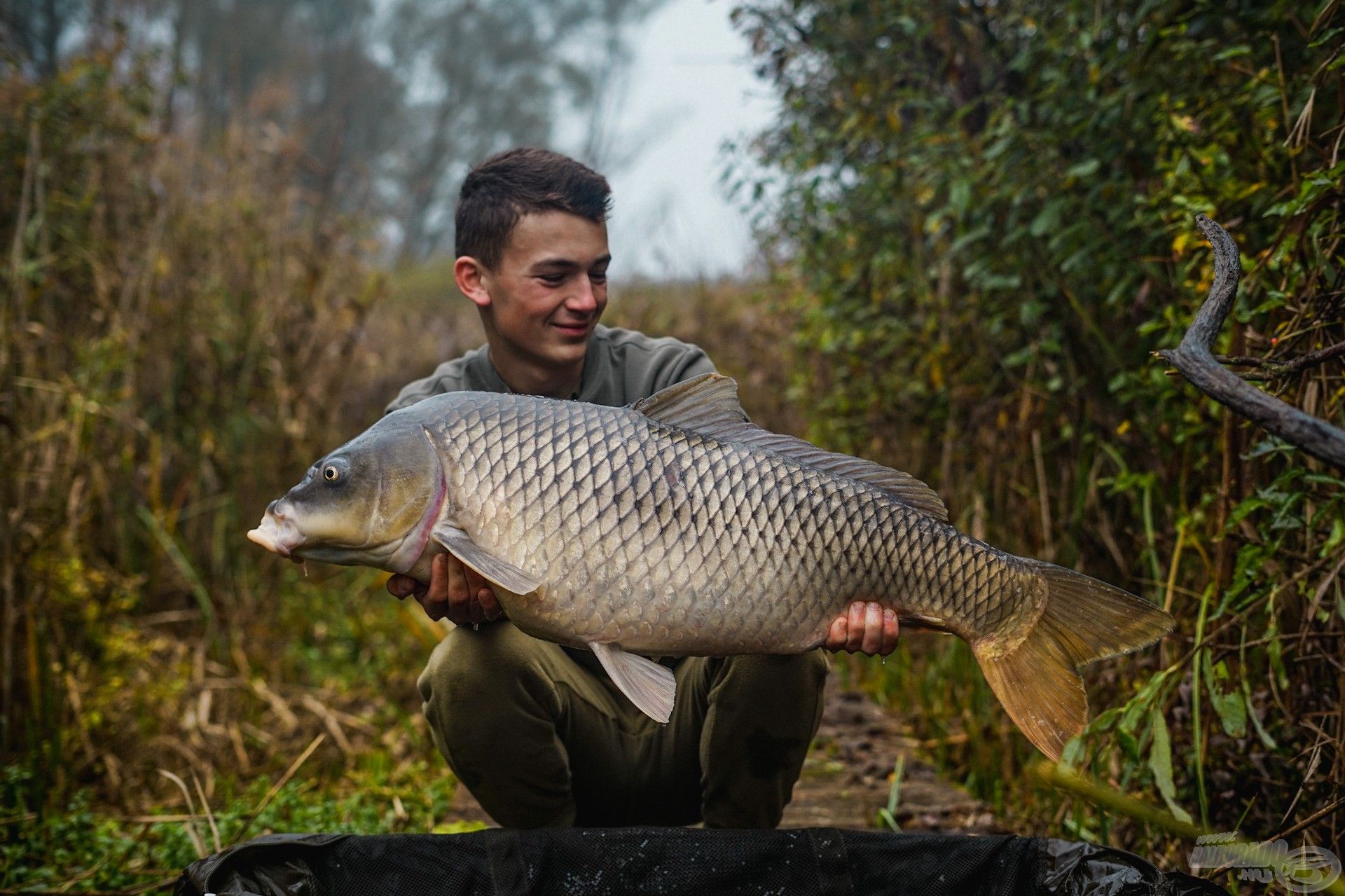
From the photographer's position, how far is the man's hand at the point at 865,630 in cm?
144

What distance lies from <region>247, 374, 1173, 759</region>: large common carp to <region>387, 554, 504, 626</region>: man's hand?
0.12ft

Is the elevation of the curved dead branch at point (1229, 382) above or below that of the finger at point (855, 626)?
above

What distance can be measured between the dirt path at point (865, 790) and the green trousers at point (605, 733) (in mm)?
268

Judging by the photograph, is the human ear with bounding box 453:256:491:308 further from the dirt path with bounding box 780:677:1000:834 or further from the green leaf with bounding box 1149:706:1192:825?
the green leaf with bounding box 1149:706:1192:825

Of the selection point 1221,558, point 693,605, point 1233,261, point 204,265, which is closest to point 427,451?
point 693,605

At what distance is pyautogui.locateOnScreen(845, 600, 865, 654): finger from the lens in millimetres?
1443

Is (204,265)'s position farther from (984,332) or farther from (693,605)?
(693,605)

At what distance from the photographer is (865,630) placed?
4.72 feet

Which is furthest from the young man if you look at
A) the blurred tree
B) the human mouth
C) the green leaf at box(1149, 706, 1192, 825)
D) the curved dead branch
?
the blurred tree

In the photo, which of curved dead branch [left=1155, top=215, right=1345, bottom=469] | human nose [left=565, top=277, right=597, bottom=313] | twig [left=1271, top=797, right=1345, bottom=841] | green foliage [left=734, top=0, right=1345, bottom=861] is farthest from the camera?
human nose [left=565, top=277, right=597, bottom=313]

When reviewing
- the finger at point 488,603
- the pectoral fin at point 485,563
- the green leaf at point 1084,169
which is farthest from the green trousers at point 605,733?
the green leaf at point 1084,169

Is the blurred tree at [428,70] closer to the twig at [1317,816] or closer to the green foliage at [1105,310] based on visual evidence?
the green foliage at [1105,310]

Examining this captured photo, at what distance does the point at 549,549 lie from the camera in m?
1.36

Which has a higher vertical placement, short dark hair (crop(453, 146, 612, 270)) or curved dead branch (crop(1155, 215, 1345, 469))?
short dark hair (crop(453, 146, 612, 270))
